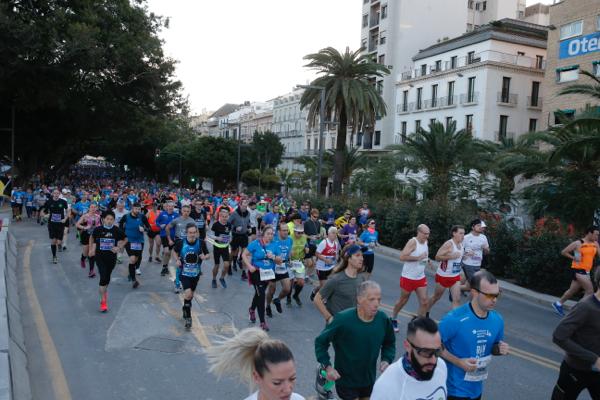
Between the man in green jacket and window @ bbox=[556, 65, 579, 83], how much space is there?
33.2 m

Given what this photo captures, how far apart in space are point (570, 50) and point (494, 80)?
7.85 meters

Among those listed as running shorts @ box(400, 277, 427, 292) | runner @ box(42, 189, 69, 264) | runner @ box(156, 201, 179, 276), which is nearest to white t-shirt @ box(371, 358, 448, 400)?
running shorts @ box(400, 277, 427, 292)

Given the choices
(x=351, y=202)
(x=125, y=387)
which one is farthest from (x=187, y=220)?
(x=351, y=202)

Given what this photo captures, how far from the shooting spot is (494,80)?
3991 cm

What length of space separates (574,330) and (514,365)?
3174 millimetres

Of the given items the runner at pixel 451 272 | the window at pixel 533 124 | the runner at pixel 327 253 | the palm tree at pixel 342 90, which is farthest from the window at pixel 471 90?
the runner at pixel 451 272

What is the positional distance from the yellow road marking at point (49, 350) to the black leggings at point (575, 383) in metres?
4.87

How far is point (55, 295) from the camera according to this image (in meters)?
9.98

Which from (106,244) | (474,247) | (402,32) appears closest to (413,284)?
(474,247)

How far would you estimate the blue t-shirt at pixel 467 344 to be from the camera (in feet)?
13.1

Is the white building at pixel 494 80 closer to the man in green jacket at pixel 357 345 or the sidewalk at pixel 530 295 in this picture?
the sidewalk at pixel 530 295

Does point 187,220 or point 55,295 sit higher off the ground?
point 187,220

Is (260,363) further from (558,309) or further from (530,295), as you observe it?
(530,295)

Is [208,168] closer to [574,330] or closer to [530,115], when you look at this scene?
[530,115]
